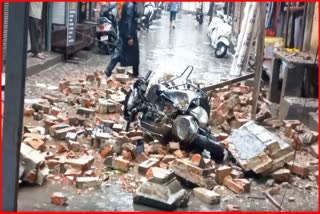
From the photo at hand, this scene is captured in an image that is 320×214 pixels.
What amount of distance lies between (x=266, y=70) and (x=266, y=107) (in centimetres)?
236

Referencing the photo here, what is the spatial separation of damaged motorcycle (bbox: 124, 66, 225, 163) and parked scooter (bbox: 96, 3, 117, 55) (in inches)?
318

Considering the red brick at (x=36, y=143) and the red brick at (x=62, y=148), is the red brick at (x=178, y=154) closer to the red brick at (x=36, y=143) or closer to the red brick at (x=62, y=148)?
the red brick at (x=62, y=148)

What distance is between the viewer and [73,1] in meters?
13.4

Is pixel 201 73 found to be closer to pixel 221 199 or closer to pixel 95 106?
pixel 95 106

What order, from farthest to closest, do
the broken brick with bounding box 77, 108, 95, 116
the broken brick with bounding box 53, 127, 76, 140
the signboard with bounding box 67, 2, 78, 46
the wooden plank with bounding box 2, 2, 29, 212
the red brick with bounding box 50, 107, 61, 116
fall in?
the signboard with bounding box 67, 2, 78, 46 → the broken brick with bounding box 77, 108, 95, 116 → the red brick with bounding box 50, 107, 61, 116 → the broken brick with bounding box 53, 127, 76, 140 → the wooden plank with bounding box 2, 2, 29, 212

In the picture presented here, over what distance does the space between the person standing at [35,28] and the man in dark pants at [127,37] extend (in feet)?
5.29

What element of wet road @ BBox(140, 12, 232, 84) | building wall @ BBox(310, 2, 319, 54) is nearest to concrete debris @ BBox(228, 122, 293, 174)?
building wall @ BBox(310, 2, 319, 54)

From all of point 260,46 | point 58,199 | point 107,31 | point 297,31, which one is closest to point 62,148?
point 58,199

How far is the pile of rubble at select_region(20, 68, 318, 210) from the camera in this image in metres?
5.18

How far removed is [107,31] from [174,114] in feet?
29.4

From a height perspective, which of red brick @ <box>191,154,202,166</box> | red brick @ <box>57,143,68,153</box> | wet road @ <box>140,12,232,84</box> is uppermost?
wet road @ <box>140,12,232,84</box>

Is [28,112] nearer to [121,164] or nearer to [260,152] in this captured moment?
[121,164]

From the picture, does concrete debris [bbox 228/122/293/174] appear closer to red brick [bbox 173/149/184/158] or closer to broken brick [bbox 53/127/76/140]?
red brick [bbox 173/149/184/158]

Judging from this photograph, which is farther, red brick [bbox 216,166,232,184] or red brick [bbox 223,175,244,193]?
red brick [bbox 216,166,232,184]
